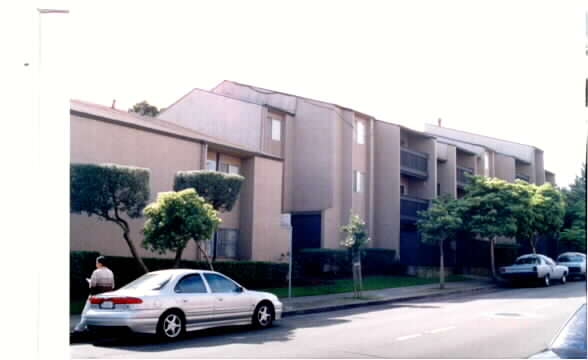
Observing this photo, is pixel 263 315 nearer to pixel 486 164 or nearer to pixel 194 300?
pixel 194 300

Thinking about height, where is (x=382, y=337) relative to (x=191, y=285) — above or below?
below

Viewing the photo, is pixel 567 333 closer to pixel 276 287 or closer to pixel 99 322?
pixel 99 322

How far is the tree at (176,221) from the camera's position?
1552 centimetres

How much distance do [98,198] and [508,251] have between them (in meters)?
16.0

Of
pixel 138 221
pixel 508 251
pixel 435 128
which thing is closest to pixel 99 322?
pixel 138 221


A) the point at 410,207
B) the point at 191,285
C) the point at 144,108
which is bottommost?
the point at 191,285

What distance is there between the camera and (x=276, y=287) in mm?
22109

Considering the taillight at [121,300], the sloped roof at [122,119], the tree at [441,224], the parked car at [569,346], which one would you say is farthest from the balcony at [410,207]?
the taillight at [121,300]

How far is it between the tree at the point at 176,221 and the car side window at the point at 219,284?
3.32 m

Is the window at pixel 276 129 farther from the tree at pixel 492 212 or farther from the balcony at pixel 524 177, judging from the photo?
the balcony at pixel 524 177

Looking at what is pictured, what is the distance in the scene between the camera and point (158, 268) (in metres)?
18.8

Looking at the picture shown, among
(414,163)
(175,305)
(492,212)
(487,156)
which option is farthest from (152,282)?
(487,156)

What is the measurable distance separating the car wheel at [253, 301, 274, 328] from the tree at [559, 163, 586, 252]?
636 centimetres

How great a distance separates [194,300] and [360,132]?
21047 millimetres
